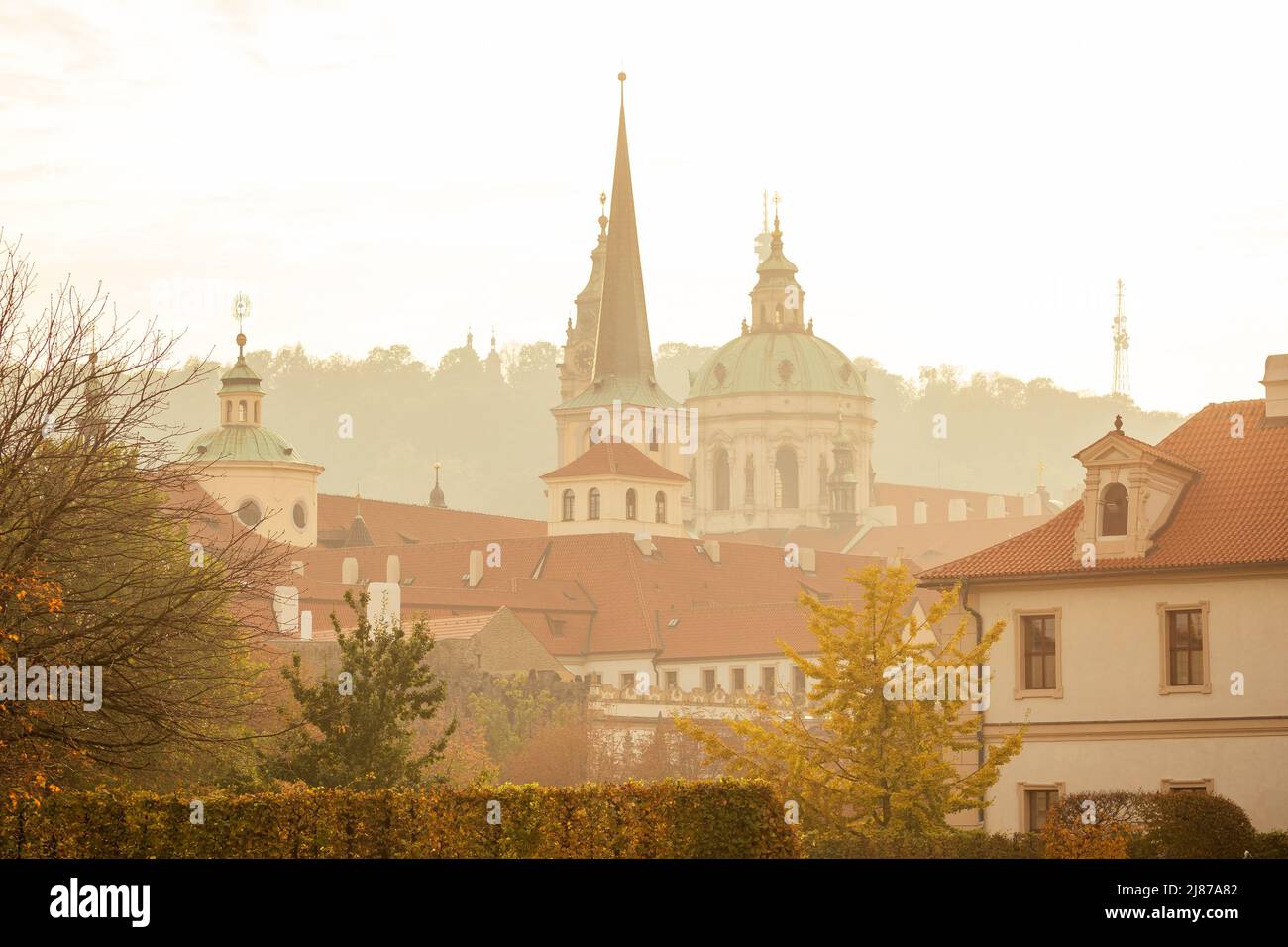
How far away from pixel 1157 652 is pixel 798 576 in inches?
4070

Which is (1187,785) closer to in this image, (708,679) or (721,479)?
(708,679)

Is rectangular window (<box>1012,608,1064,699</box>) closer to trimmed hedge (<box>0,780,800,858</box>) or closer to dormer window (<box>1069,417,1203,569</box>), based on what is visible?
dormer window (<box>1069,417,1203,569</box>)

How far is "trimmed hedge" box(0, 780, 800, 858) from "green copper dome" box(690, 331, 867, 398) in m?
155

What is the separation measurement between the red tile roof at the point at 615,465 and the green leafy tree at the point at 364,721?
106 m

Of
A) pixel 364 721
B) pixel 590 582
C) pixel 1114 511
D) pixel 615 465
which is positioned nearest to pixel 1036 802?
pixel 1114 511

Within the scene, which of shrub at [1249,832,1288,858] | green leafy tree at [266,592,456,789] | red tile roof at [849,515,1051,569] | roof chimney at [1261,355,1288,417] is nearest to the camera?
shrub at [1249,832,1288,858]

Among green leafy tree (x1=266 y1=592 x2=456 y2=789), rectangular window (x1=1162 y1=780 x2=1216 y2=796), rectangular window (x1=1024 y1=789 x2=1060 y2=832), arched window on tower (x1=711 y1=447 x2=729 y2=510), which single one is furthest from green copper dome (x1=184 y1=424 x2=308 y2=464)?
rectangular window (x1=1162 y1=780 x2=1216 y2=796)

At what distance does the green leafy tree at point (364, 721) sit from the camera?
39312mm

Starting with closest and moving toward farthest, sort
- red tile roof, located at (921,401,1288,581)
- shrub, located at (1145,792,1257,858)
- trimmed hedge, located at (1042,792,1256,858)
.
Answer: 1. trimmed hedge, located at (1042,792,1256,858)
2. shrub, located at (1145,792,1257,858)
3. red tile roof, located at (921,401,1288,581)

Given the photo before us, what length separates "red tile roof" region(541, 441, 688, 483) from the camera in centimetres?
14762

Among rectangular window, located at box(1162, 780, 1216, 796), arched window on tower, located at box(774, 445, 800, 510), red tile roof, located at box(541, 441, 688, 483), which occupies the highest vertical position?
arched window on tower, located at box(774, 445, 800, 510)
